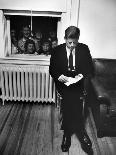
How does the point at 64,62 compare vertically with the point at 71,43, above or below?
below

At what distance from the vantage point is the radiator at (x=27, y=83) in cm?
387

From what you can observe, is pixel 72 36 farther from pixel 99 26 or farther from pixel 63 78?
pixel 99 26

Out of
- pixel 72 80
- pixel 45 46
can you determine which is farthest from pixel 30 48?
pixel 72 80

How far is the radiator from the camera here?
3869mm

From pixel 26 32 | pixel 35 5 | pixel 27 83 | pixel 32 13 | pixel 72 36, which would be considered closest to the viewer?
pixel 72 36

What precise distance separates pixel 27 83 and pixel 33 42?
829 mm

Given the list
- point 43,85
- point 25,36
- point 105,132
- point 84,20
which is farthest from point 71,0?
point 105,132

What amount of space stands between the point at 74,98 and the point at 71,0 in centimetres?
175

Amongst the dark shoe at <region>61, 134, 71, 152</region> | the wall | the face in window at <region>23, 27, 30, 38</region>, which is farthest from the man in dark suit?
the face in window at <region>23, 27, 30, 38</region>

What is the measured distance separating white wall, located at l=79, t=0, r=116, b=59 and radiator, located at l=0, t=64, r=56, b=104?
1.00 m

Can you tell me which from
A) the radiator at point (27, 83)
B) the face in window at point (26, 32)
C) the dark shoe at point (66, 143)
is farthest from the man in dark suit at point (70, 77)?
the face in window at point (26, 32)

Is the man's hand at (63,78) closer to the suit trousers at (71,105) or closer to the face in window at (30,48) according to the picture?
the suit trousers at (71,105)

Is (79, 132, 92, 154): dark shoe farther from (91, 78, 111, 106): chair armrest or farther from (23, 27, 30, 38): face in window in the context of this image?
(23, 27, 30, 38): face in window

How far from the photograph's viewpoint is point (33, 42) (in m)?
4.10
